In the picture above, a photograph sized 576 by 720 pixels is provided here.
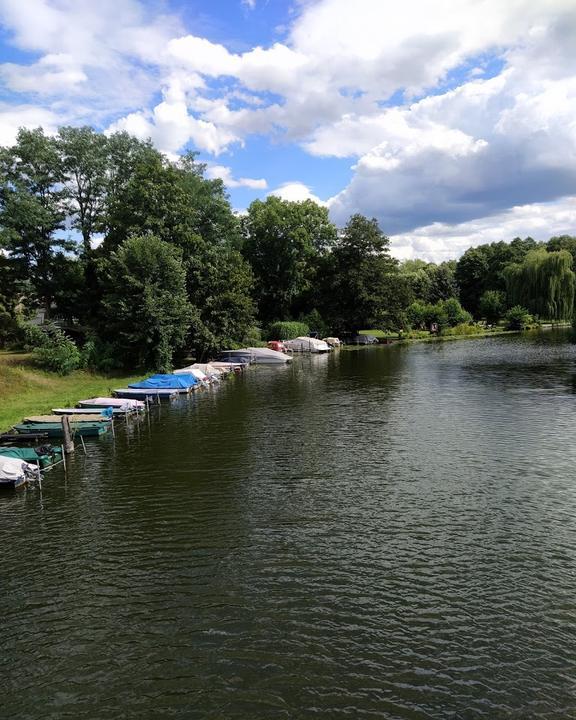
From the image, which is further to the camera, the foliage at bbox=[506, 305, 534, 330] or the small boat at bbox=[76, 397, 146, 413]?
the foliage at bbox=[506, 305, 534, 330]

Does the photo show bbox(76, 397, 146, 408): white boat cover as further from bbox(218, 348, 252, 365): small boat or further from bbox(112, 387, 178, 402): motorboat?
bbox(218, 348, 252, 365): small boat

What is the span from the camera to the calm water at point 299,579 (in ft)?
36.2

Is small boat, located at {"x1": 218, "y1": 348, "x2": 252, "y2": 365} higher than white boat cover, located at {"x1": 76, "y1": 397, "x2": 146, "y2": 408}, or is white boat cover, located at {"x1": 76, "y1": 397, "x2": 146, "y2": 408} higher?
small boat, located at {"x1": 218, "y1": 348, "x2": 252, "y2": 365}

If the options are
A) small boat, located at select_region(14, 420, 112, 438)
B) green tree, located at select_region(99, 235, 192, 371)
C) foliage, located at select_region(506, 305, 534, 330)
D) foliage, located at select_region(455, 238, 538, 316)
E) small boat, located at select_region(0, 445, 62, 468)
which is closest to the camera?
small boat, located at select_region(0, 445, 62, 468)

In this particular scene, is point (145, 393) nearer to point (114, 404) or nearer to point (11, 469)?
point (114, 404)

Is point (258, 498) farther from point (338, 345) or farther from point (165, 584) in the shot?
point (338, 345)

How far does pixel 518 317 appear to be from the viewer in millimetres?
113812

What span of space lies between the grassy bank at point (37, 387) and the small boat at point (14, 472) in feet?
38.2

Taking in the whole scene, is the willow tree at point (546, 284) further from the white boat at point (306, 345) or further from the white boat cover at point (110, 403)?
the white boat cover at point (110, 403)

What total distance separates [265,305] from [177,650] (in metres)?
92.9

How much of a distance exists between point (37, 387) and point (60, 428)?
17077 millimetres

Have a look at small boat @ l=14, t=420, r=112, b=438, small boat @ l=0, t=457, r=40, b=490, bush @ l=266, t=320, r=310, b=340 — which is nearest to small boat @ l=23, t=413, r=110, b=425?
small boat @ l=14, t=420, r=112, b=438

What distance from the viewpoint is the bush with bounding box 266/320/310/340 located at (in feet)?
298

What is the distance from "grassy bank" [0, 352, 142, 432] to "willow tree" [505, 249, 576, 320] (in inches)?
3440
